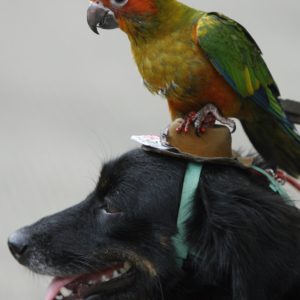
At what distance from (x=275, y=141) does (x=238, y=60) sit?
290mm

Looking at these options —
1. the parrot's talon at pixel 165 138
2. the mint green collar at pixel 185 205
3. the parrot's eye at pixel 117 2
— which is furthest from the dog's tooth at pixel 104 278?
the parrot's eye at pixel 117 2

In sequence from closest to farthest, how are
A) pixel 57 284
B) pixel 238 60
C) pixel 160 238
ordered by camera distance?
pixel 160 238 → pixel 57 284 → pixel 238 60

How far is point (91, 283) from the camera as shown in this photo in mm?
2359

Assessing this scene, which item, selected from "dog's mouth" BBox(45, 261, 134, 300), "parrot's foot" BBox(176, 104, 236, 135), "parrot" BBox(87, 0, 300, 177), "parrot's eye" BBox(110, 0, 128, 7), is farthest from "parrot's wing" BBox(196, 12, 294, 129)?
"dog's mouth" BBox(45, 261, 134, 300)

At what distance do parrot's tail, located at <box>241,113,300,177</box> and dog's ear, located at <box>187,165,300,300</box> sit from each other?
22cm

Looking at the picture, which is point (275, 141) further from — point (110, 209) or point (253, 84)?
point (110, 209)

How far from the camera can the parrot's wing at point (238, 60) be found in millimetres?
2438

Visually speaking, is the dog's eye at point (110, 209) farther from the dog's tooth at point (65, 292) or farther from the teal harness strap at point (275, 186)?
the teal harness strap at point (275, 186)

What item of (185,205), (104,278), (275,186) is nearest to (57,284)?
(104,278)

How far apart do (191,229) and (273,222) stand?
0.80 ft

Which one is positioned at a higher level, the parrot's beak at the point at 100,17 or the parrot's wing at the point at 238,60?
the parrot's beak at the point at 100,17

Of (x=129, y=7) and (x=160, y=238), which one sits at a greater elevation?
(x=129, y=7)

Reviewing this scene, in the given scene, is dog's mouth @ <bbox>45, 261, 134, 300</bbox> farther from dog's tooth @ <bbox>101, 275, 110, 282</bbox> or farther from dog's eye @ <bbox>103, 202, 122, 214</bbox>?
dog's eye @ <bbox>103, 202, 122, 214</bbox>

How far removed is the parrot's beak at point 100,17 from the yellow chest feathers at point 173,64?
0.43ft
